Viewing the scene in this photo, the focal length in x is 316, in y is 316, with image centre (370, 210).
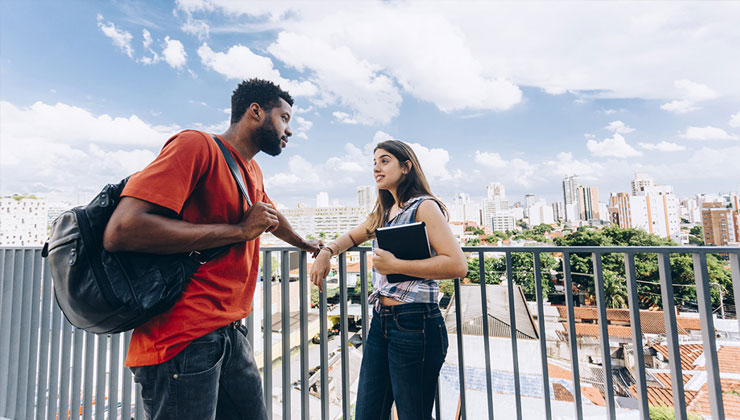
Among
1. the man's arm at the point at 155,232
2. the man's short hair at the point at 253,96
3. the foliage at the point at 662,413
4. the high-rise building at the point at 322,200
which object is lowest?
the foliage at the point at 662,413

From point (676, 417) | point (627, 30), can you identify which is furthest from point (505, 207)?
point (676, 417)

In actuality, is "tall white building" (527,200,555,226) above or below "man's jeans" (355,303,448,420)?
above

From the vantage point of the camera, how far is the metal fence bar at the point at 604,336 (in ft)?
4.53

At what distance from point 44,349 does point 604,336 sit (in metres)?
3.40

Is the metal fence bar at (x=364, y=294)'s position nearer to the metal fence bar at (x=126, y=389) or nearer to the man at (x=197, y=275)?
the man at (x=197, y=275)

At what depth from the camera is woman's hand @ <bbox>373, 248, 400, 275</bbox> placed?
4.09 feet

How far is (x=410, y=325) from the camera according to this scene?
1200mm

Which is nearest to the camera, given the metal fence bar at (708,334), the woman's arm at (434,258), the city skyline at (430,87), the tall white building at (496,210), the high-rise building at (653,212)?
the woman's arm at (434,258)

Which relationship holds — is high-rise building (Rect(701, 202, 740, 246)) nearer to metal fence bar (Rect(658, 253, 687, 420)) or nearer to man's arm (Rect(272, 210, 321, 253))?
metal fence bar (Rect(658, 253, 687, 420))

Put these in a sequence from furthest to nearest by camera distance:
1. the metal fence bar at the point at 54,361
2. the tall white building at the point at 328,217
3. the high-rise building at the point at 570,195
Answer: the high-rise building at the point at 570,195 → the tall white building at the point at 328,217 → the metal fence bar at the point at 54,361

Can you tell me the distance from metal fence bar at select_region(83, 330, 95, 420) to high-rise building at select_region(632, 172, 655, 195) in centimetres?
6851

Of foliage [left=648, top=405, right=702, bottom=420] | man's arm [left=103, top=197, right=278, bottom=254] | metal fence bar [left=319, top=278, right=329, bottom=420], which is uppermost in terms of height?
man's arm [left=103, top=197, right=278, bottom=254]

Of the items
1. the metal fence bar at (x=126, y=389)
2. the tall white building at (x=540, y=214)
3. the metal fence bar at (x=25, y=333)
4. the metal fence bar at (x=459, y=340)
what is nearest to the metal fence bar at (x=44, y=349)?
the metal fence bar at (x=25, y=333)

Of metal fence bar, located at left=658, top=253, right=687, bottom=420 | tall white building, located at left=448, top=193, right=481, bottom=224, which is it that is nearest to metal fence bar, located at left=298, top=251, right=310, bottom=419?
metal fence bar, located at left=658, top=253, right=687, bottom=420
